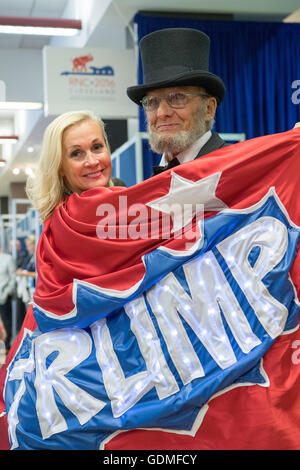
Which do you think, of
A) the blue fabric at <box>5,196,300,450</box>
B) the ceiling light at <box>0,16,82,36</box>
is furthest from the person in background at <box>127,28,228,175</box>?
the ceiling light at <box>0,16,82,36</box>

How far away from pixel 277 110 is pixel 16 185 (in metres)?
12.8

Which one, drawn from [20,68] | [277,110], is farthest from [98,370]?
[20,68]

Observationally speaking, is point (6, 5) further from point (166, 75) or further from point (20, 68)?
point (166, 75)

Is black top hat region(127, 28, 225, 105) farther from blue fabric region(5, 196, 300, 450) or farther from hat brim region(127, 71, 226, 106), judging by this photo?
blue fabric region(5, 196, 300, 450)

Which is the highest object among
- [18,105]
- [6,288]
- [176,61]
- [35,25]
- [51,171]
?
[35,25]

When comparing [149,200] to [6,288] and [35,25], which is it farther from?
[6,288]

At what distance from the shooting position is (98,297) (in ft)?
5.84

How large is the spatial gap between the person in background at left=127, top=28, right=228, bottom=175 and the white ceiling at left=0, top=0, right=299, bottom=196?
4376 mm

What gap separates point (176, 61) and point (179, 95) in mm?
131

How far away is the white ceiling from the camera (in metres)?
6.45

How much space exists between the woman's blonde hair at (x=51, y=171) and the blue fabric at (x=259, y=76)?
4930 mm

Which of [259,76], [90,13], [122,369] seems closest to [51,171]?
[122,369]

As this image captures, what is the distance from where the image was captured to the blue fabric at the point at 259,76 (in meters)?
6.87

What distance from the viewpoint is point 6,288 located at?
8562 mm
